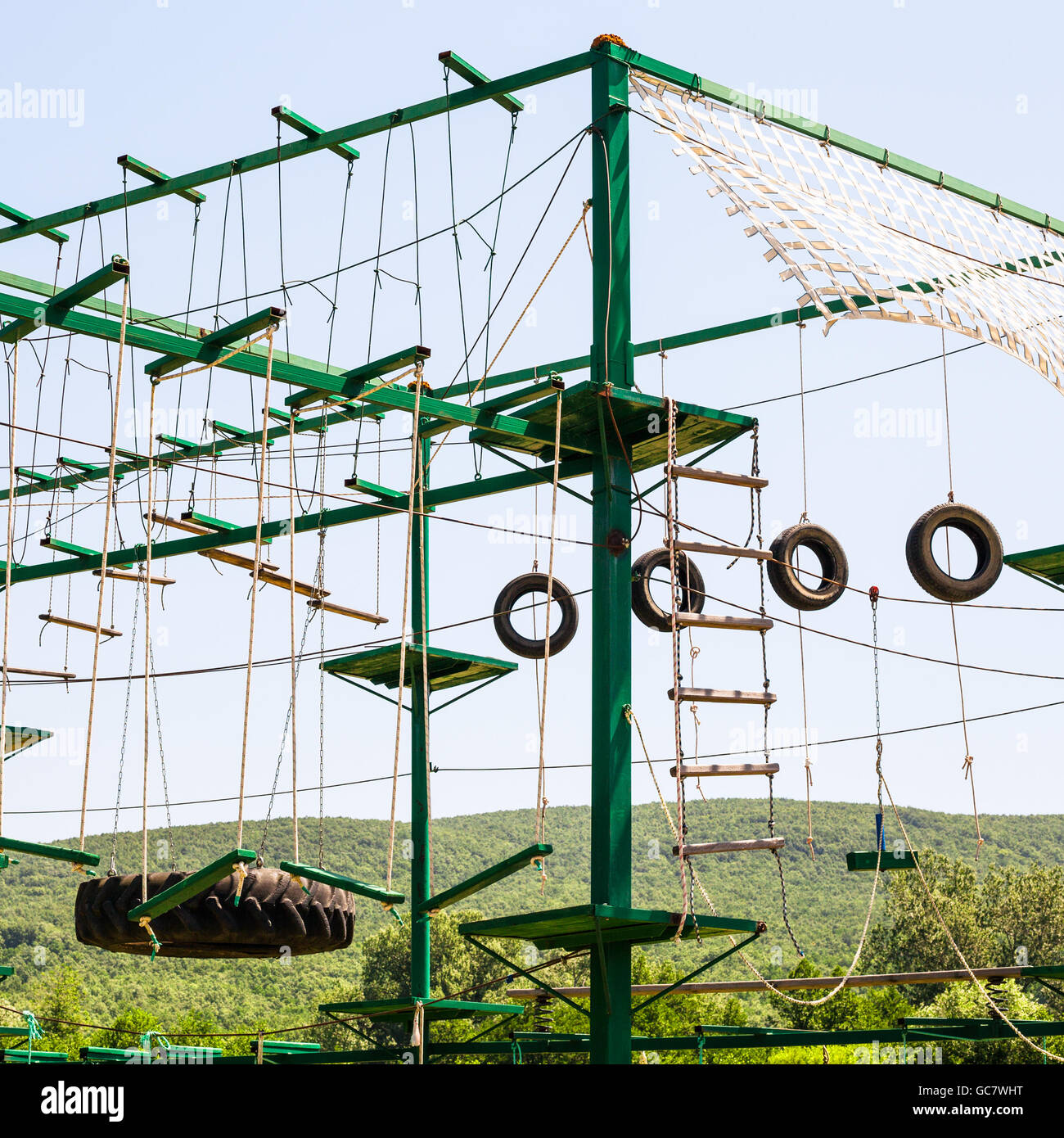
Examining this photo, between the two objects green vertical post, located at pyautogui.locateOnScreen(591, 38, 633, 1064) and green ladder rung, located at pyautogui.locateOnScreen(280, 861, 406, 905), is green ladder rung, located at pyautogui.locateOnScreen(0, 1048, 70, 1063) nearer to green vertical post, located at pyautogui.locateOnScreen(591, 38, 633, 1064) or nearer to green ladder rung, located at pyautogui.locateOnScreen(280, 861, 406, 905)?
green ladder rung, located at pyautogui.locateOnScreen(280, 861, 406, 905)

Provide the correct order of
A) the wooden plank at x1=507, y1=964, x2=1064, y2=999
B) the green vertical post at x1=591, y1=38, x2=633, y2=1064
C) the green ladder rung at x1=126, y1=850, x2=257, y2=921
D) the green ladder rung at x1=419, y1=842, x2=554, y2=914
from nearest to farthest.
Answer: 1. the green ladder rung at x1=126, y1=850, x2=257, y2=921
2. the green ladder rung at x1=419, y1=842, x2=554, y2=914
3. the green vertical post at x1=591, y1=38, x2=633, y2=1064
4. the wooden plank at x1=507, y1=964, x2=1064, y2=999

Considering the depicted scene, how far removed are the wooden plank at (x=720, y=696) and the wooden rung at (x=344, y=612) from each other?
7.01 metres

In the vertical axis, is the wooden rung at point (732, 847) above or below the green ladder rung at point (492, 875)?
above

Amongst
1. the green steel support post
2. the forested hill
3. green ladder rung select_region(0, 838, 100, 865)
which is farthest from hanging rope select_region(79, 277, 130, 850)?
the forested hill

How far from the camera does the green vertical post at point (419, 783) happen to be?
1659 cm

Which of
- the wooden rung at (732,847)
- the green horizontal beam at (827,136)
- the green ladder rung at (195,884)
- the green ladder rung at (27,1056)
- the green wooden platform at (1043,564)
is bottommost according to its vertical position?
the green ladder rung at (27,1056)

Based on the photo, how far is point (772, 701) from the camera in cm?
1201

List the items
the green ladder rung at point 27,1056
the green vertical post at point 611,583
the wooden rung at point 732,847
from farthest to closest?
1. the green ladder rung at point 27,1056
2. the green vertical post at point 611,583
3. the wooden rung at point 732,847

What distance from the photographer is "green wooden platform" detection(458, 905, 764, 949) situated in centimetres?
1095

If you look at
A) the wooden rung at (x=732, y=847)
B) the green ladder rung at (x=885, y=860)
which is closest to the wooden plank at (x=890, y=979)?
the green ladder rung at (x=885, y=860)

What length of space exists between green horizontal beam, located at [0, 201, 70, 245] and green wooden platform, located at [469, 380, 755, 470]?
268 inches

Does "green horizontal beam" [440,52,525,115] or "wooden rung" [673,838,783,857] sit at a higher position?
"green horizontal beam" [440,52,525,115]

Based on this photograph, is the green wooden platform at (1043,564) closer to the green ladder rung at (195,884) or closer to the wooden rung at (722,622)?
the wooden rung at (722,622)
